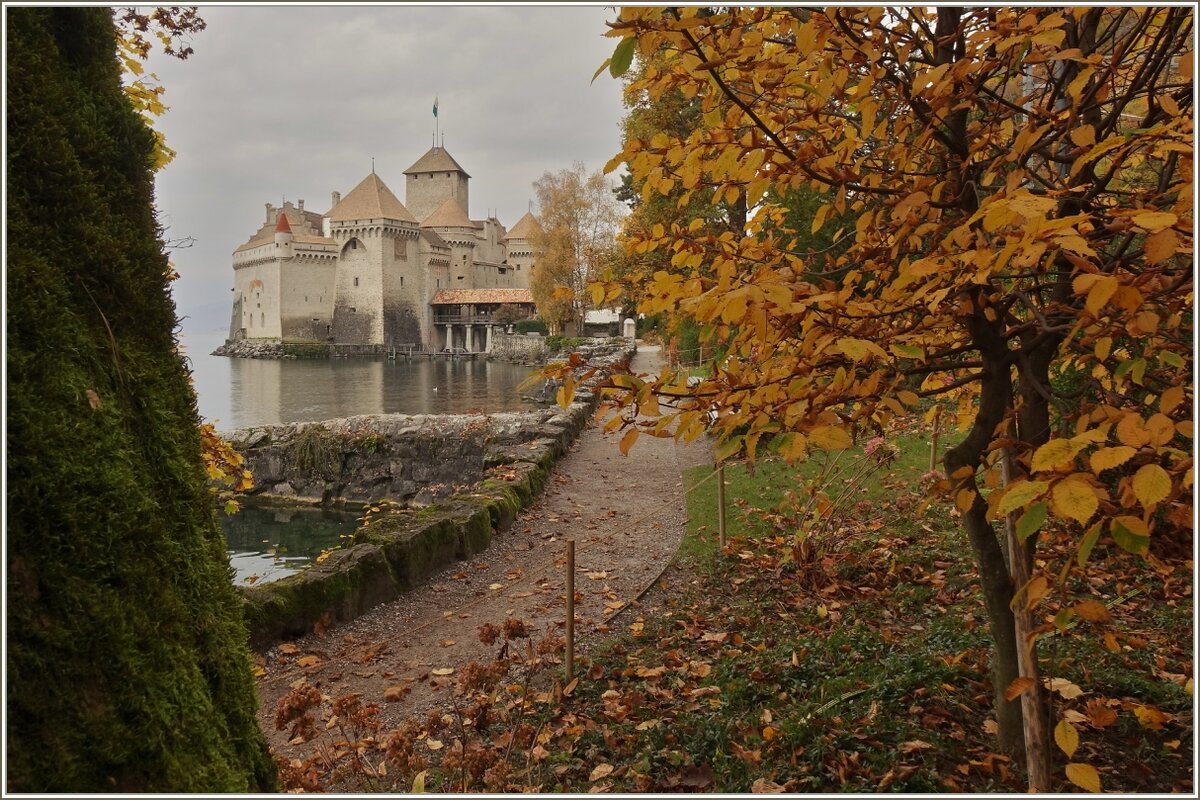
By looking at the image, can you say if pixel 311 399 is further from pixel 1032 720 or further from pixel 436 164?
pixel 436 164

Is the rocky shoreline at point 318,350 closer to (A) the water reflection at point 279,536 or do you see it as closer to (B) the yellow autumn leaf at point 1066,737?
(A) the water reflection at point 279,536

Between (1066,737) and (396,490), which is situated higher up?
(1066,737)

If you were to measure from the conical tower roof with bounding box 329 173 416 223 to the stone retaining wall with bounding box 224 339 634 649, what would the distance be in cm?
5236

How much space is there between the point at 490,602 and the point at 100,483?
480 cm

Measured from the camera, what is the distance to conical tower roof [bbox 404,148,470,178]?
74000 mm

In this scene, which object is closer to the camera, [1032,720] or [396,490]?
[1032,720]

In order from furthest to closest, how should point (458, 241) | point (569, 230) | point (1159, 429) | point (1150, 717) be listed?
point (458, 241) → point (569, 230) → point (1150, 717) → point (1159, 429)

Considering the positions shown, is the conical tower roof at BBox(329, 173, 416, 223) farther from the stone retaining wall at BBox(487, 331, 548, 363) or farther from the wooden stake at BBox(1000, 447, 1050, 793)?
the wooden stake at BBox(1000, 447, 1050, 793)

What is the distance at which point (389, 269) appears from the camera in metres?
63.9

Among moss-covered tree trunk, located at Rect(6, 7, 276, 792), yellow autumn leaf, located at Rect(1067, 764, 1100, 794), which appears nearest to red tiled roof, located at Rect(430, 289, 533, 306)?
moss-covered tree trunk, located at Rect(6, 7, 276, 792)

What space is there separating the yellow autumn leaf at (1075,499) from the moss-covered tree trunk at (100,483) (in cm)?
218

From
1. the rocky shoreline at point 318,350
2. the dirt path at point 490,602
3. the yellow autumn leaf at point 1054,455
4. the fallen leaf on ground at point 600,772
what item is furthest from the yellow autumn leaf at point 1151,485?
the rocky shoreline at point 318,350

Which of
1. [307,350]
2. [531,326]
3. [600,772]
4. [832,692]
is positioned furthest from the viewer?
[307,350]

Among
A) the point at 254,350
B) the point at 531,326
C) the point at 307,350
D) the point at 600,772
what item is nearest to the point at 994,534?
the point at 600,772
